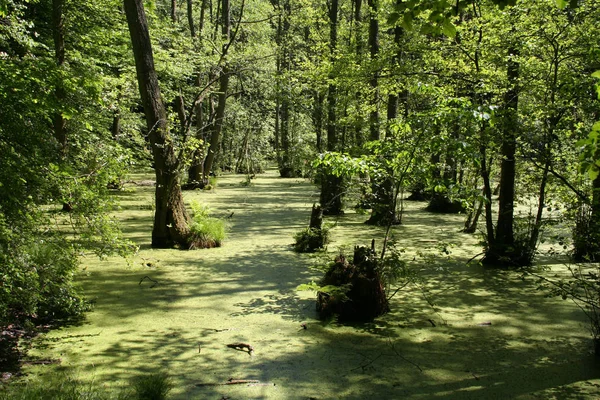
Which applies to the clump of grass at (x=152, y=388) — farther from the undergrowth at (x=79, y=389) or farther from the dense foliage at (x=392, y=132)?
the dense foliage at (x=392, y=132)

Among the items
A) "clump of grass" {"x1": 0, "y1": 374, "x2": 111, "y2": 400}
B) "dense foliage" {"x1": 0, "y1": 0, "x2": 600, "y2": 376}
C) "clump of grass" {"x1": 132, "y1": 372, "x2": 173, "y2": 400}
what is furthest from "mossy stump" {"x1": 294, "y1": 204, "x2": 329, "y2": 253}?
"clump of grass" {"x1": 0, "y1": 374, "x2": 111, "y2": 400}

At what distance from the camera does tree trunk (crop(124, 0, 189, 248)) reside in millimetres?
7402

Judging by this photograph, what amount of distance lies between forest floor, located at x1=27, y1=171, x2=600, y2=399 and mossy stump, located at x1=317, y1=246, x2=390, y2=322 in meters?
0.13

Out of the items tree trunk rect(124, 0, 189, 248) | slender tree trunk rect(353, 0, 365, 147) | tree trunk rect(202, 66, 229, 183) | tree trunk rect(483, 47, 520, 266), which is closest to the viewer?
tree trunk rect(483, 47, 520, 266)

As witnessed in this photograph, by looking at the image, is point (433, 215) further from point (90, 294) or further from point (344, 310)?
point (90, 294)

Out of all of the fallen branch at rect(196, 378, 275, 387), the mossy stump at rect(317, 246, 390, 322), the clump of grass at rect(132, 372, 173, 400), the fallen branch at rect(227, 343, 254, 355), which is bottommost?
the fallen branch at rect(196, 378, 275, 387)

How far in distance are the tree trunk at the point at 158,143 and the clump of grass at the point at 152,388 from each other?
4.71 metres

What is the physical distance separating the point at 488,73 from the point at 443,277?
2772 millimetres

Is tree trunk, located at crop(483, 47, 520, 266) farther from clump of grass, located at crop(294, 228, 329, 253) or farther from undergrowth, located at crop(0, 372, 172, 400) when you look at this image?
undergrowth, located at crop(0, 372, 172, 400)

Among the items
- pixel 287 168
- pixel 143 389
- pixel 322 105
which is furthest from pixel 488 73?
pixel 287 168

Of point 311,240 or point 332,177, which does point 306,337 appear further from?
point 332,177

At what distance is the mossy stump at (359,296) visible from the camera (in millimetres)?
4828

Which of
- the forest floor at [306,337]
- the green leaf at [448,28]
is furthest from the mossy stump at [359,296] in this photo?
the green leaf at [448,28]

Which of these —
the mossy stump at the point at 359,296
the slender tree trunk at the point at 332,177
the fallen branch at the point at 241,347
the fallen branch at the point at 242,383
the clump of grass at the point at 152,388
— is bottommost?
the fallen branch at the point at 242,383
